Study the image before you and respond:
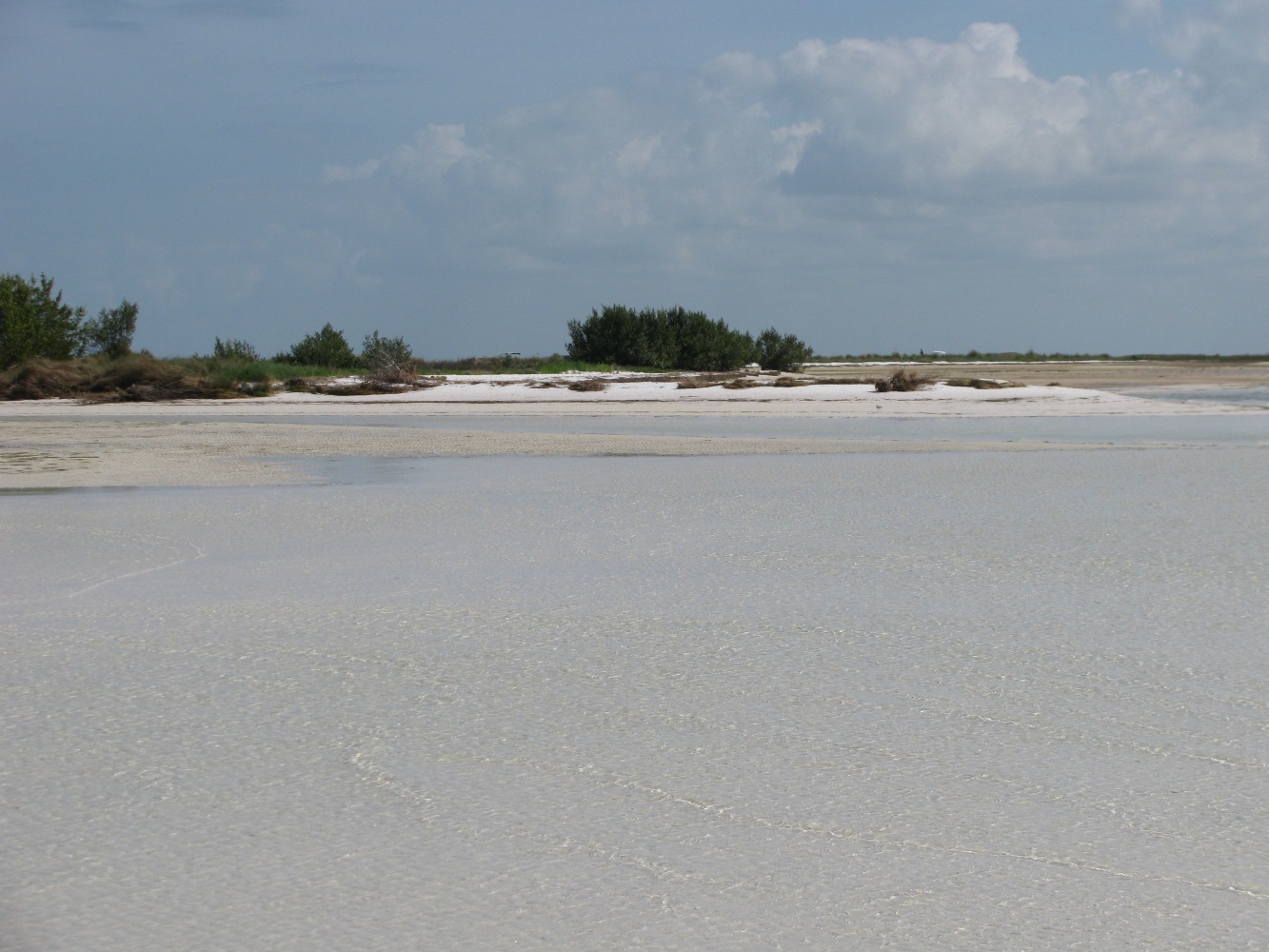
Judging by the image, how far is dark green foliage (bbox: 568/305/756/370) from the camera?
43.4 meters

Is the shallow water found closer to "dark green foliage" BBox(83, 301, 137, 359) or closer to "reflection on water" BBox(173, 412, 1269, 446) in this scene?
"reflection on water" BBox(173, 412, 1269, 446)

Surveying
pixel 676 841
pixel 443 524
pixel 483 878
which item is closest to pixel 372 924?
pixel 483 878

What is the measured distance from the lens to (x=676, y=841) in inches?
105

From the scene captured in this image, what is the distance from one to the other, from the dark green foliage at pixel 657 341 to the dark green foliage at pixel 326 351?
8.11 m

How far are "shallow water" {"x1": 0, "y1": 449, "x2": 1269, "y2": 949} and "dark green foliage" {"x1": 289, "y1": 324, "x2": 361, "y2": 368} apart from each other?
111 ft

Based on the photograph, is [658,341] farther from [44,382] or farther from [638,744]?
[638,744]

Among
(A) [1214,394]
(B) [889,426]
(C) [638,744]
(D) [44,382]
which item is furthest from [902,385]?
(C) [638,744]

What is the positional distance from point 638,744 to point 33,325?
36.8 metres

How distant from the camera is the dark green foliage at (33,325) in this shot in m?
35.1

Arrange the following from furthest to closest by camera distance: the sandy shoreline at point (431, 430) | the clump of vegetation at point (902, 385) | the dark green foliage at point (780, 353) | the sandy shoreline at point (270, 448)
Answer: the dark green foliage at point (780, 353)
the clump of vegetation at point (902, 385)
the sandy shoreline at point (431, 430)
the sandy shoreline at point (270, 448)

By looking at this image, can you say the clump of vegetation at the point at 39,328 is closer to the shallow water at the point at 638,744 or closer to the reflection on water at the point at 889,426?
the reflection on water at the point at 889,426

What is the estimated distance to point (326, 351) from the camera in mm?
39844

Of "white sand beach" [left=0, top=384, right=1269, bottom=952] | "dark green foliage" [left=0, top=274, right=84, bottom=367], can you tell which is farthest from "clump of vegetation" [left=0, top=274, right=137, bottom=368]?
"white sand beach" [left=0, top=384, right=1269, bottom=952]

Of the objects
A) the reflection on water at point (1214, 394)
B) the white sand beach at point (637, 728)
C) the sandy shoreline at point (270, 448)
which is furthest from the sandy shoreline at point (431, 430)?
the white sand beach at point (637, 728)
